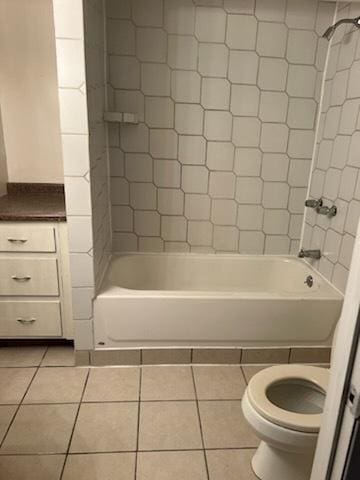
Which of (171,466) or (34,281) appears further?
(34,281)

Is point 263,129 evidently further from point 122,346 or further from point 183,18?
point 122,346

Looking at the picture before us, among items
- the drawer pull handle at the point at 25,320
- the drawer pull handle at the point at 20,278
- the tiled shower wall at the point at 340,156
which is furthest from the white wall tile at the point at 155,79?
the drawer pull handle at the point at 25,320

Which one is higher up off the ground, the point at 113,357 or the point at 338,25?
the point at 338,25

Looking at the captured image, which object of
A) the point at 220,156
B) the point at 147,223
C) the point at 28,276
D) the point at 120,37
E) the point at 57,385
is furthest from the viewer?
the point at 147,223

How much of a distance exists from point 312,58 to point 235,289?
1.52 metres

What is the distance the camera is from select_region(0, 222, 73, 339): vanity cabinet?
6.03ft

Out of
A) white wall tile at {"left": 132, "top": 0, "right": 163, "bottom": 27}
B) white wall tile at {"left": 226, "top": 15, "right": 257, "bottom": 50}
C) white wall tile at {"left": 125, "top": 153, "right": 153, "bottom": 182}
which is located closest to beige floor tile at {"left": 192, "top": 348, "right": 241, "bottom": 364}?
white wall tile at {"left": 125, "top": 153, "right": 153, "bottom": 182}

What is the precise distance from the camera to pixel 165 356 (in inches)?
77.7

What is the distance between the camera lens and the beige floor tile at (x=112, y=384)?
173cm

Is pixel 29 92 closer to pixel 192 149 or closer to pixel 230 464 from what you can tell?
pixel 192 149

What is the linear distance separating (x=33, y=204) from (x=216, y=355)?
137 centimetres

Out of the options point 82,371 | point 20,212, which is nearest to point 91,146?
point 20,212

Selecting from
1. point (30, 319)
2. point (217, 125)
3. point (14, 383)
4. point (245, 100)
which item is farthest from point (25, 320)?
point (245, 100)

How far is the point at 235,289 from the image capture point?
2.42 m
